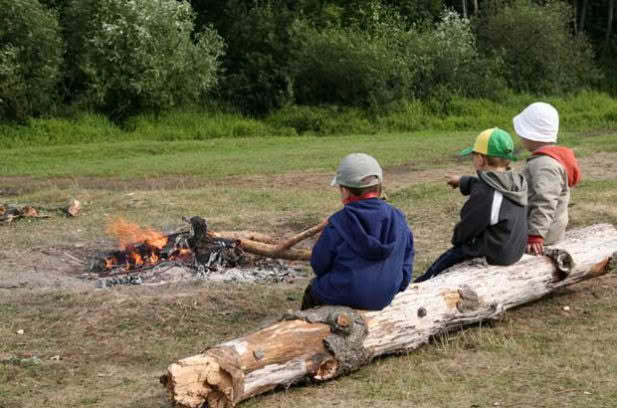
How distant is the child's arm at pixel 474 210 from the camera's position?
719cm

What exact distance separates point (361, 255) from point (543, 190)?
2082 millimetres

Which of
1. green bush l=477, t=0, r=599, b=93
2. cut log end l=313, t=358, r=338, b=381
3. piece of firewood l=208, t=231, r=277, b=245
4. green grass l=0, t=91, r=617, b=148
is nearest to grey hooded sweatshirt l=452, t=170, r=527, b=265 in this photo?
cut log end l=313, t=358, r=338, b=381

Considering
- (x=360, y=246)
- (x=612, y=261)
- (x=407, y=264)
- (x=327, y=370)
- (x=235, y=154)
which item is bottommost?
(x=235, y=154)

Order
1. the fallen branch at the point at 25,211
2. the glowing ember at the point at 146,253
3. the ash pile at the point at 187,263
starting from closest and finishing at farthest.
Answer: the ash pile at the point at 187,263, the glowing ember at the point at 146,253, the fallen branch at the point at 25,211

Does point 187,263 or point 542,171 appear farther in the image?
point 187,263

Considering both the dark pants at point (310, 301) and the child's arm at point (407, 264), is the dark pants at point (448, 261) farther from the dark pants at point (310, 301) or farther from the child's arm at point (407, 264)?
the dark pants at point (310, 301)

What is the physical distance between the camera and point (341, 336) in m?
5.98

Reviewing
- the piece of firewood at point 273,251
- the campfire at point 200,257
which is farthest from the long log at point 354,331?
the piece of firewood at point 273,251

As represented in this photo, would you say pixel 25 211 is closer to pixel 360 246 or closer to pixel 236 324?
pixel 236 324

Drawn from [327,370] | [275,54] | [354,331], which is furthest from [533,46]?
[327,370]

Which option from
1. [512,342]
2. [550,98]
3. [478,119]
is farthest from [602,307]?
[550,98]

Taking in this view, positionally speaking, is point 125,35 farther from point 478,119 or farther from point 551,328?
point 551,328

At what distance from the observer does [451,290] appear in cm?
680

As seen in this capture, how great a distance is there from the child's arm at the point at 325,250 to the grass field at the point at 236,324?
67cm
